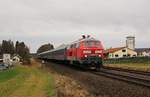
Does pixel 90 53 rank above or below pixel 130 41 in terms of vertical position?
below

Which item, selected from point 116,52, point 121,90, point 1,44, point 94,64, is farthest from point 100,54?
point 1,44

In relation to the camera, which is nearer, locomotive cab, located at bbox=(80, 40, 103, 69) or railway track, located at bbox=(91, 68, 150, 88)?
railway track, located at bbox=(91, 68, 150, 88)

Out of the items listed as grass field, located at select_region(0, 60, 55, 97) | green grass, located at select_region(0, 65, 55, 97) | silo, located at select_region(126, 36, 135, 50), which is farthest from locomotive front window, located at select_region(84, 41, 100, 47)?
silo, located at select_region(126, 36, 135, 50)

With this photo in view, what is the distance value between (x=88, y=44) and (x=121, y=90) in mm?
20390

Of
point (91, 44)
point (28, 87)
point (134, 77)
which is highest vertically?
point (91, 44)

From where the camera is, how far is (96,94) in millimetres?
16094

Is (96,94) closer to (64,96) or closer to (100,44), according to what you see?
(64,96)

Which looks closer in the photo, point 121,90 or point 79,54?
point 121,90

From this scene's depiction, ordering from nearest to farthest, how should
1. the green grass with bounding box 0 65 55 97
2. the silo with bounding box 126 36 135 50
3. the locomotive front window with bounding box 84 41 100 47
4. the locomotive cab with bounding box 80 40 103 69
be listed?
the green grass with bounding box 0 65 55 97
the locomotive cab with bounding box 80 40 103 69
the locomotive front window with bounding box 84 41 100 47
the silo with bounding box 126 36 135 50

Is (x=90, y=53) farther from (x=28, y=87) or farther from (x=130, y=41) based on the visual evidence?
(x=130, y=41)

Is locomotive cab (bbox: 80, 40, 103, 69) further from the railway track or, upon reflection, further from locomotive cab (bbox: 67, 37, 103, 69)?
the railway track

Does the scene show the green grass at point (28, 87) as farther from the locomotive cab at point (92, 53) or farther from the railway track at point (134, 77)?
the locomotive cab at point (92, 53)

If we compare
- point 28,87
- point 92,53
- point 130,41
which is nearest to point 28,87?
point 28,87

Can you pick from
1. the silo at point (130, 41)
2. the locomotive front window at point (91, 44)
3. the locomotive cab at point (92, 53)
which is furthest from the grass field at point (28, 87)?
the silo at point (130, 41)
